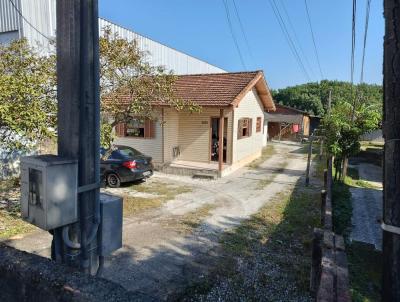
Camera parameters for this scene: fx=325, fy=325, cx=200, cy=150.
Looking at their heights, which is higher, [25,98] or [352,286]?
[25,98]

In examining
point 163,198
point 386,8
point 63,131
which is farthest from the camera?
point 163,198

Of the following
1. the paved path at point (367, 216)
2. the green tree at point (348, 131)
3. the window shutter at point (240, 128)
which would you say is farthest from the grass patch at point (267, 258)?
the window shutter at point (240, 128)

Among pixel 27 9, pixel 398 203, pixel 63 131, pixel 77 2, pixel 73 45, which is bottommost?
pixel 398 203

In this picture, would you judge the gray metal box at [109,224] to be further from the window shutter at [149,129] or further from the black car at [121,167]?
the window shutter at [149,129]

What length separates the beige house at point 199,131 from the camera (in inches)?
591

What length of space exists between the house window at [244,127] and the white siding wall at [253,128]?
0.22 meters

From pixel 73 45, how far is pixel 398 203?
2187 mm

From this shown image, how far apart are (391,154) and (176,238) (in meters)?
5.98

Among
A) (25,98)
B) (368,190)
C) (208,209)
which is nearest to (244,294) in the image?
(208,209)

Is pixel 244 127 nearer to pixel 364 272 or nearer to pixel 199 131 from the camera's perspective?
pixel 199 131

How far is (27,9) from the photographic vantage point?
1422 cm

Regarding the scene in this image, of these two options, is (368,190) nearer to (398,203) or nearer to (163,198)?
(163,198)

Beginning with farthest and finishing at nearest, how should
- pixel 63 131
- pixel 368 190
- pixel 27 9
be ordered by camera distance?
pixel 27 9 < pixel 368 190 < pixel 63 131

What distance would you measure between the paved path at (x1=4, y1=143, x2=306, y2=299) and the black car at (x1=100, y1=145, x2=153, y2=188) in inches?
74.8
